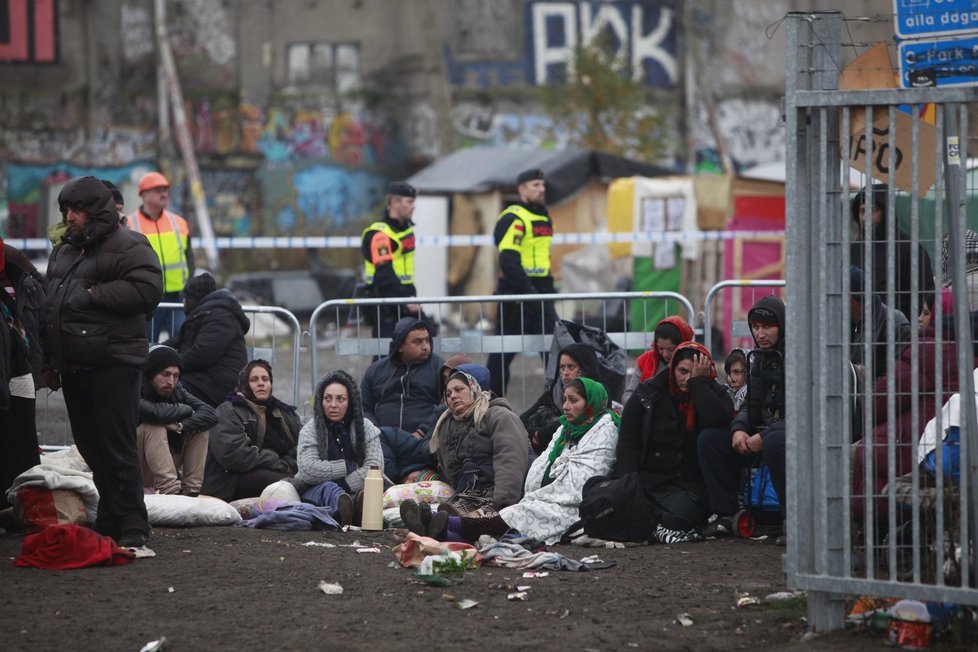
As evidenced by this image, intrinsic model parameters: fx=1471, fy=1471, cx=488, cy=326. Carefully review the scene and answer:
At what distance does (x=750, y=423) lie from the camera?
8.48m

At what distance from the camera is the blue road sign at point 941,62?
5391 mm

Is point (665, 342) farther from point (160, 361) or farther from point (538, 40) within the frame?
point (538, 40)

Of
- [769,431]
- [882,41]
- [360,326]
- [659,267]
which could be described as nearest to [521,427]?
[769,431]

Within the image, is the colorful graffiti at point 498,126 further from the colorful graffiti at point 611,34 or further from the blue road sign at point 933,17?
the blue road sign at point 933,17

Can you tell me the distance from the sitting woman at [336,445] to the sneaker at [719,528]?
2.18 metres

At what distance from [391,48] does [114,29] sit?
644cm

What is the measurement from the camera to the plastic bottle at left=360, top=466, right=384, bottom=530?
8922 mm

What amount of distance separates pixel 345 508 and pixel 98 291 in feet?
7.33

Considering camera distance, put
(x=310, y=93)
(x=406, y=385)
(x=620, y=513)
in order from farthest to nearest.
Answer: (x=310, y=93), (x=406, y=385), (x=620, y=513)

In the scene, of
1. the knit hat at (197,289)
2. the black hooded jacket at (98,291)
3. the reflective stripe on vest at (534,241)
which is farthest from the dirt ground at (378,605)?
the reflective stripe on vest at (534,241)

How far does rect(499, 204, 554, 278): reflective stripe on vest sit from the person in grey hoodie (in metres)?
3.31

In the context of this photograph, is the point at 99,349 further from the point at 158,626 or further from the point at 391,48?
the point at 391,48

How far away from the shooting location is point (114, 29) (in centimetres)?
3412

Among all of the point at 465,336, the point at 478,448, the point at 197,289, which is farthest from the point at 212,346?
the point at 478,448
